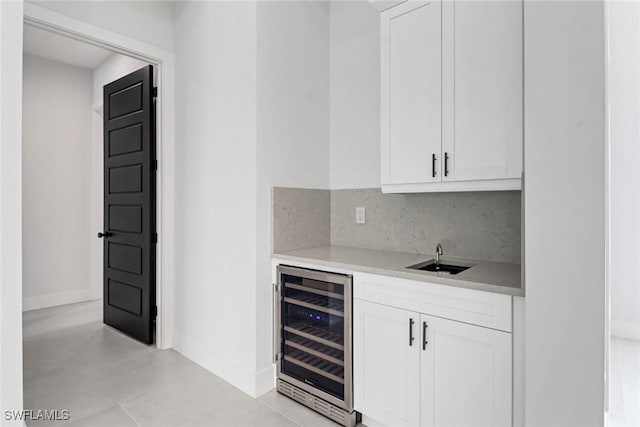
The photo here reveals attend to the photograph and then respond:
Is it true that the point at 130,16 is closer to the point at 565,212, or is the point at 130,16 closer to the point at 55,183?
the point at 55,183

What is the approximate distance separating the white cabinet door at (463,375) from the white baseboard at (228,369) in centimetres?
108

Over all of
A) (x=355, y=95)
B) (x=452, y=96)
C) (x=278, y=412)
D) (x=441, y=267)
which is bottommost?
(x=278, y=412)

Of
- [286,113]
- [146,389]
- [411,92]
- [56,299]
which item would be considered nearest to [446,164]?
[411,92]

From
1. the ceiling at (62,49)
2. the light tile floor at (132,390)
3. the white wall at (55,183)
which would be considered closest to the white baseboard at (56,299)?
the white wall at (55,183)

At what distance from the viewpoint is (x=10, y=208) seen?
171 cm

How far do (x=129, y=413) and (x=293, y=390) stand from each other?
37.8 inches

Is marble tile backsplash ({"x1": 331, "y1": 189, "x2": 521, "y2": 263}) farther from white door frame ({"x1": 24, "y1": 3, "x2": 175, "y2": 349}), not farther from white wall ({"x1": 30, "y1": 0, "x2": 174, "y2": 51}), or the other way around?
white wall ({"x1": 30, "y1": 0, "x2": 174, "y2": 51})

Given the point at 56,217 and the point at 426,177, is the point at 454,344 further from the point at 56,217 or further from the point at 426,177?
the point at 56,217

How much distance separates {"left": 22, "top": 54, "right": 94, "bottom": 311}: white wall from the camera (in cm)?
416

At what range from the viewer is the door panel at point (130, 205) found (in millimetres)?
3045

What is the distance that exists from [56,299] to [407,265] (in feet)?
14.4

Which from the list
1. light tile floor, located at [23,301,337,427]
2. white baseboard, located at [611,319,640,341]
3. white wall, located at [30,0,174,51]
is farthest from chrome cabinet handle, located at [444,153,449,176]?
white baseboard, located at [611,319,640,341]

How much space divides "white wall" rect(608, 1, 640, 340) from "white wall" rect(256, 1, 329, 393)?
112 inches

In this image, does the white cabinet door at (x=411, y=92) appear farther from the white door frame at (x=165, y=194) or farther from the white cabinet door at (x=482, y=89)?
the white door frame at (x=165, y=194)
